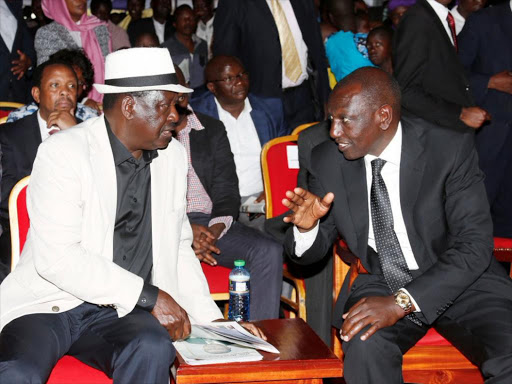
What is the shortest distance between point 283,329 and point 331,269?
114cm

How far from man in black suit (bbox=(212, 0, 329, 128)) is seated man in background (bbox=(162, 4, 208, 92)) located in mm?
1544

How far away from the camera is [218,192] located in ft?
14.0

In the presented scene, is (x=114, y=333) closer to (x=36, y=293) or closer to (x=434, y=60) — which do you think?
(x=36, y=293)

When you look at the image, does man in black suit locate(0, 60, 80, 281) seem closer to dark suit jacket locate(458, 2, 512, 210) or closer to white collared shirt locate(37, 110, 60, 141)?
white collared shirt locate(37, 110, 60, 141)

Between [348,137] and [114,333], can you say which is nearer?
[114,333]

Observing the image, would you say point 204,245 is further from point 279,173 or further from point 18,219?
point 18,219

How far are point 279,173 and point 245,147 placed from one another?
879 millimetres

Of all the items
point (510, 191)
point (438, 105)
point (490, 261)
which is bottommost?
point (510, 191)

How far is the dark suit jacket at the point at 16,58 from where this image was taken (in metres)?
5.91

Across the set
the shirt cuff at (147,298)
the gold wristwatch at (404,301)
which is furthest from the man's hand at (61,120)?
the gold wristwatch at (404,301)

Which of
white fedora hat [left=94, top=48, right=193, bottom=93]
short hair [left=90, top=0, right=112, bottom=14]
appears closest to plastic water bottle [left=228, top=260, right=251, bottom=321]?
white fedora hat [left=94, top=48, right=193, bottom=93]

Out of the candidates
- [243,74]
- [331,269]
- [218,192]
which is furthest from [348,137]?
[243,74]

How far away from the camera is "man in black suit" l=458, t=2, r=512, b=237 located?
16.4ft

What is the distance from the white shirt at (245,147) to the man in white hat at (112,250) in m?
1.92
